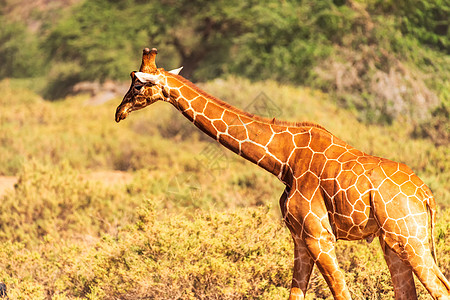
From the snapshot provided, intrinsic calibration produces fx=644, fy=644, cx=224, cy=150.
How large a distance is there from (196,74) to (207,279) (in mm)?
19890

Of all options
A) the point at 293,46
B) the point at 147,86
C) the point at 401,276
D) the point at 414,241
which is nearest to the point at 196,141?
the point at 293,46

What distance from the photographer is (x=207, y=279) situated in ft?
22.1

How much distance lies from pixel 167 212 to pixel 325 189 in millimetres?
5708

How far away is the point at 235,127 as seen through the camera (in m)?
5.37

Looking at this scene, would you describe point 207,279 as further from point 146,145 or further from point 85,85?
point 85,85

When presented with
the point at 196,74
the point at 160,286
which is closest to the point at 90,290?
the point at 160,286

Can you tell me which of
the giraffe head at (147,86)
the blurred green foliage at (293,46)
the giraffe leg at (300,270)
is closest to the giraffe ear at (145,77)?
the giraffe head at (147,86)

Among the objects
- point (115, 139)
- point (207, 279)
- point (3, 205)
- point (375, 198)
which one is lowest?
point (115, 139)

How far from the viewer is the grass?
6.82 meters

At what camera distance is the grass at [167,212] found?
682 centimetres

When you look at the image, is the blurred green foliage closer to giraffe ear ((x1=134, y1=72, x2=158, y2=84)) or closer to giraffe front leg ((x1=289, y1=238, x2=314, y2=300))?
giraffe front leg ((x1=289, y1=238, x2=314, y2=300))

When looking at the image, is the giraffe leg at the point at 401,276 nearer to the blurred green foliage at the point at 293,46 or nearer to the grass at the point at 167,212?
the grass at the point at 167,212

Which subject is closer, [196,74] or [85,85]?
[196,74]

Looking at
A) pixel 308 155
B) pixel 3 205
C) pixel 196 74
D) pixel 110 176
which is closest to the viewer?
pixel 308 155
